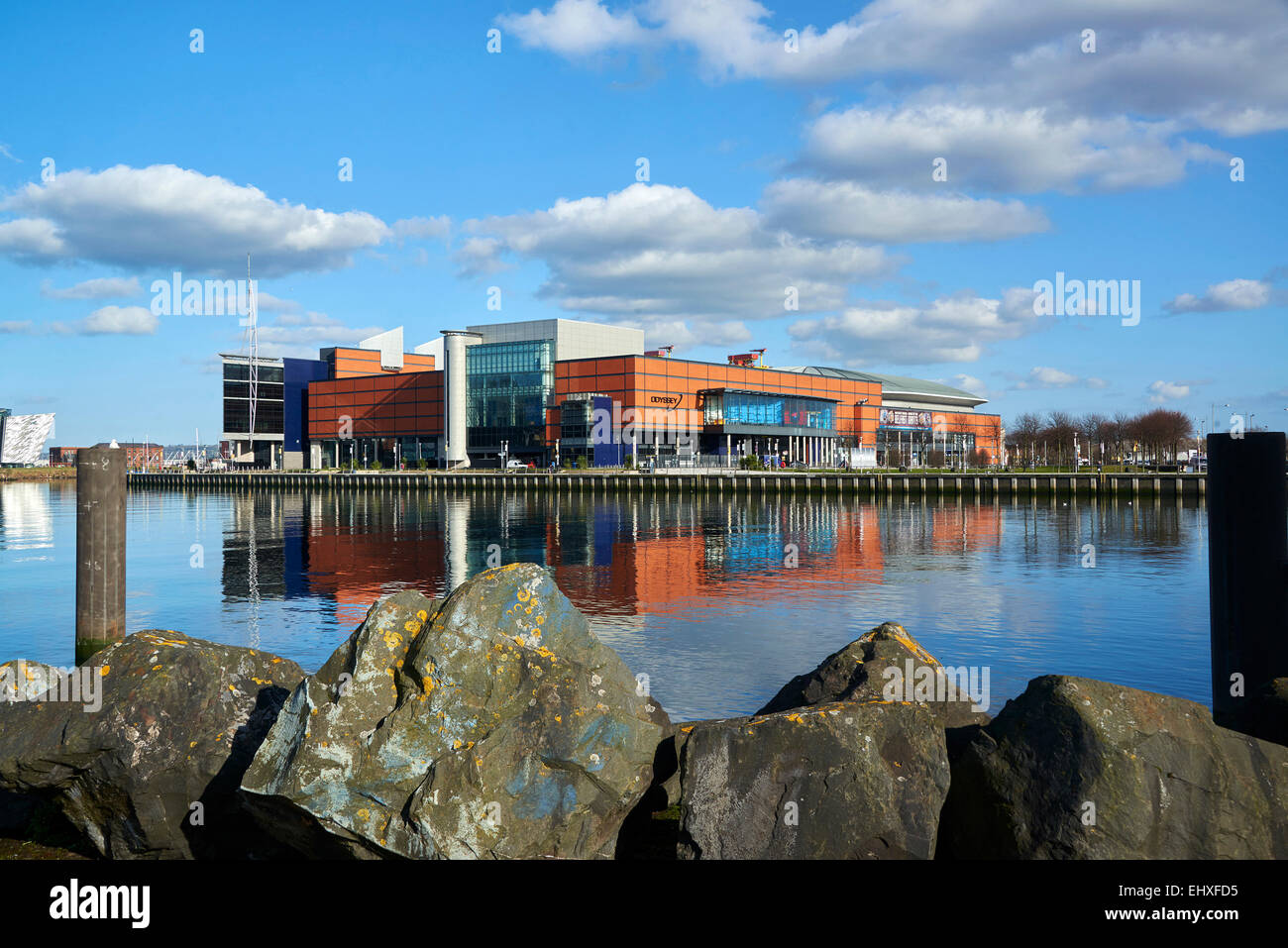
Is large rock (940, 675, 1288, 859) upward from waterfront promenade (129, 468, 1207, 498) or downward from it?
downward

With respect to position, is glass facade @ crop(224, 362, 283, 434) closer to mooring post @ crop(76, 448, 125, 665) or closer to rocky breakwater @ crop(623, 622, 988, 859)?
mooring post @ crop(76, 448, 125, 665)

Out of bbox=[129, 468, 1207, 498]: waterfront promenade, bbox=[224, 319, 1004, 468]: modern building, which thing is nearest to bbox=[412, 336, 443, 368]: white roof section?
bbox=[224, 319, 1004, 468]: modern building

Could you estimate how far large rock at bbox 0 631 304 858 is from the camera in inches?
338

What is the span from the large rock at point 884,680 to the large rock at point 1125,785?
1.93 metres

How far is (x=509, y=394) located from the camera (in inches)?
5910

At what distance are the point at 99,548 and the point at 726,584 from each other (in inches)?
943

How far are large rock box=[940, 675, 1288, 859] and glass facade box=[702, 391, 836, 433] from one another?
138201 mm

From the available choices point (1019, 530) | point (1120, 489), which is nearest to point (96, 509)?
point (1019, 530)

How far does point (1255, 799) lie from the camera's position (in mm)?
6816

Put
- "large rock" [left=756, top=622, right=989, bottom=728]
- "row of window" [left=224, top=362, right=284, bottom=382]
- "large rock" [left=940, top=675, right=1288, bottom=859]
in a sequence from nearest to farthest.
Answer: "large rock" [left=940, top=675, right=1288, bottom=859] < "large rock" [left=756, top=622, right=989, bottom=728] < "row of window" [left=224, top=362, right=284, bottom=382]

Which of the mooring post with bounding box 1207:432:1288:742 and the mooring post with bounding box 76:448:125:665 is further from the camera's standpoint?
the mooring post with bounding box 76:448:125:665

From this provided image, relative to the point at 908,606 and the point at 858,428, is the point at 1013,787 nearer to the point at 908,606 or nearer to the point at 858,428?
the point at 908,606

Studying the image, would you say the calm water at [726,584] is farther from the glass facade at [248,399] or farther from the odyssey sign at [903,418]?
the glass facade at [248,399]

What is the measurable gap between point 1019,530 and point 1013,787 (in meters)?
56.5
